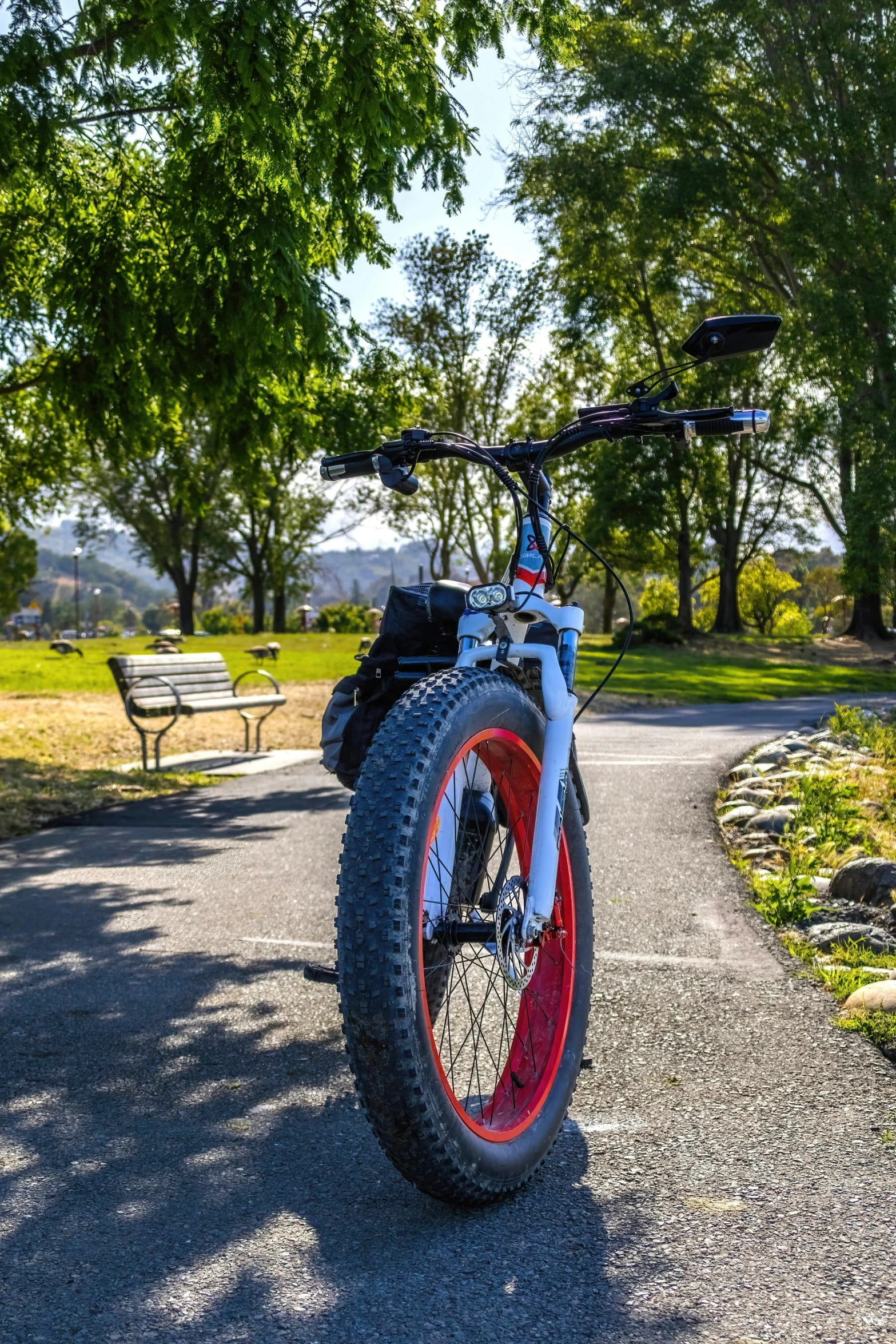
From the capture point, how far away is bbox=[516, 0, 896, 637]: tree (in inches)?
946

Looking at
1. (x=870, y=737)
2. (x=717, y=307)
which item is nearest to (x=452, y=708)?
(x=870, y=737)

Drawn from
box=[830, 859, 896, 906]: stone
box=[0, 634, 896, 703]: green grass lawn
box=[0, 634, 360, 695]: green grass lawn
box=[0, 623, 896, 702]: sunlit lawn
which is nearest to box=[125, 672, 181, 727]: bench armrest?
box=[0, 634, 896, 703]: green grass lawn

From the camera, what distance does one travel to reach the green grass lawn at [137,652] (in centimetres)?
2317

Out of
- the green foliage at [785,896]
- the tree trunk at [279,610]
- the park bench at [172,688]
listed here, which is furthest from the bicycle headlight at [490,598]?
the tree trunk at [279,610]

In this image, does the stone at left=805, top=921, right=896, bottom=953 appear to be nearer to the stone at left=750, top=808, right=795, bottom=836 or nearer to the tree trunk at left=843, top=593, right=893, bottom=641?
the stone at left=750, top=808, right=795, bottom=836

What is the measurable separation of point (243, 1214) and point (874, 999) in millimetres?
2243

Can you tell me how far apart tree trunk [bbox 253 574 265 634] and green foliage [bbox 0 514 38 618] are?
13.6m

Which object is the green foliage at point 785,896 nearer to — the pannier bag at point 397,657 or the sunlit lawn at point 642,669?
the pannier bag at point 397,657

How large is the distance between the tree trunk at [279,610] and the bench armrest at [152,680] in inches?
2040

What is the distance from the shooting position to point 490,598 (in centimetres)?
298

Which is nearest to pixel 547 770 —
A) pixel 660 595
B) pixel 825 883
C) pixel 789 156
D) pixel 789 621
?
pixel 825 883

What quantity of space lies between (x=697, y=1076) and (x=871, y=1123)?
520 mm

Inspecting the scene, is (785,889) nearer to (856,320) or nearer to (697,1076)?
(697,1076)

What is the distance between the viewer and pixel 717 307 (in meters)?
32.6
